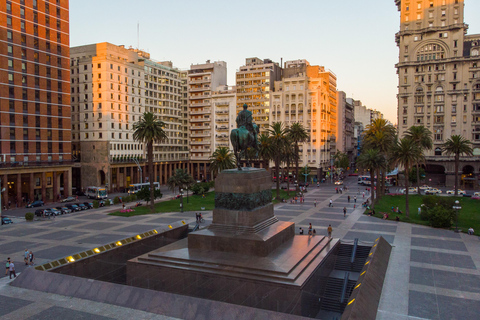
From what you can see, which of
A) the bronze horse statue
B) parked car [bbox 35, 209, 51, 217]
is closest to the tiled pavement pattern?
parked car [bbox 35, 209, 51, 217]

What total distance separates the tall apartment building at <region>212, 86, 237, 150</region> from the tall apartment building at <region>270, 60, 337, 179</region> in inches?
515

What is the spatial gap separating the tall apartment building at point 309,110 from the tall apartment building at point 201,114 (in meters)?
20.6

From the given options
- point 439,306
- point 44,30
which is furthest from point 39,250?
point 44,30

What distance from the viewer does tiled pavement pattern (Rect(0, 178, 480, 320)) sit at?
16.2 meters

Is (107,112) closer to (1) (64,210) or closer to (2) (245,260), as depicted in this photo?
(1) (64,210)

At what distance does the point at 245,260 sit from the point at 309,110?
8304 centimetres

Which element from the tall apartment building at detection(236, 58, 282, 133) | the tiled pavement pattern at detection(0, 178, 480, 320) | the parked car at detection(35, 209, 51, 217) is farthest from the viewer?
the tall apartment building at detection(236, 58, 282, 133)

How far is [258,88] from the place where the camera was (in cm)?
10294

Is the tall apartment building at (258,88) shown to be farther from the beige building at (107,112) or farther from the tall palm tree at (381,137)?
the tall palm tree at (381,137)

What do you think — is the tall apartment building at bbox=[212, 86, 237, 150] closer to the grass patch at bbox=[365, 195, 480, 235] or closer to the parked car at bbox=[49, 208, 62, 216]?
the grass patch at bbox=[365, 195, 480, 235]

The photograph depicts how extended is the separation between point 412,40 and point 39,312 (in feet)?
317

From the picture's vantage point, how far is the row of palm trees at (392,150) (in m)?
45.4

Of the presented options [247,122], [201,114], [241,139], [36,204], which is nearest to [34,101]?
[36,204]

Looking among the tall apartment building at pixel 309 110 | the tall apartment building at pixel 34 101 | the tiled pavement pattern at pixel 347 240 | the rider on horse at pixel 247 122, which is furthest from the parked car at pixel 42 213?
the tall apartment building at pixel 309 110
